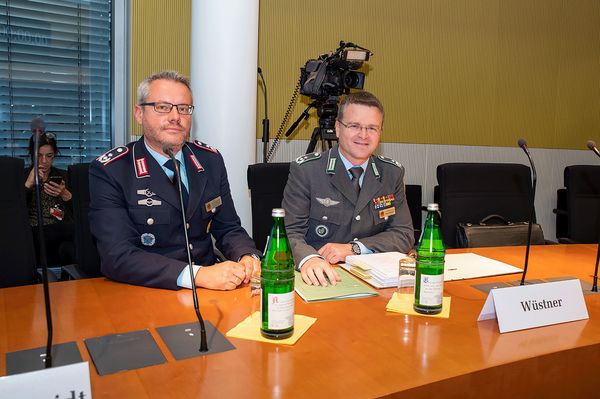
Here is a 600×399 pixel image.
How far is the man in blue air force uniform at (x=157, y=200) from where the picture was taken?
1.56 metres

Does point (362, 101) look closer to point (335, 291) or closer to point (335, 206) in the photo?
point (335, 206)

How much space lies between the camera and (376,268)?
1.62m

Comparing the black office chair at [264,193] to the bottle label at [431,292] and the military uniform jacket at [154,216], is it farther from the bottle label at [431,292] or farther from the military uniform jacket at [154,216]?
the bottle label at [431,292]

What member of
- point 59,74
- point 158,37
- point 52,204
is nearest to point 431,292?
point 52,204

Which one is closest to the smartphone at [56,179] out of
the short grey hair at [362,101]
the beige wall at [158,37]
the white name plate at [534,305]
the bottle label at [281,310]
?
the beige wall at [158,37]

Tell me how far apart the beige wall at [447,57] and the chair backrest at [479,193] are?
1.29m

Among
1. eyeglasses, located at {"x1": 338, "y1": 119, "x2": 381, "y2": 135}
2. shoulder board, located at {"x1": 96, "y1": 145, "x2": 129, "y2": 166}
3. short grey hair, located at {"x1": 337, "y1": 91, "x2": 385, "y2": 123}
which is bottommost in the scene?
shoulder board, located at {"x1": 96, "y1": 145, "x2": 129, "y2": 166}

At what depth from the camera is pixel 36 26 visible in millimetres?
3205

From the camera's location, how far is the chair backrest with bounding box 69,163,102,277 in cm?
189

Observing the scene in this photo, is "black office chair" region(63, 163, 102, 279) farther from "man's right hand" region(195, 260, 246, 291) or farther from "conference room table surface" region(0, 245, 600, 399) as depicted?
"man's right hand" region(195, 260, 246, 291)

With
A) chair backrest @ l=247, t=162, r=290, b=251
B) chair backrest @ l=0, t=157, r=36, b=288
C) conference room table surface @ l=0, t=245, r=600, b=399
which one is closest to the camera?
conference room table surface @ l=0, t=245, r=600, b=399

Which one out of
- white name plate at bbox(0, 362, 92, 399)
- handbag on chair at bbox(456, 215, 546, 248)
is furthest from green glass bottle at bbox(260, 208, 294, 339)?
handbag on chair at bbox(456, 215, 546, 248)

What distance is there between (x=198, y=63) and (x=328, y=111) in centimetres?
79

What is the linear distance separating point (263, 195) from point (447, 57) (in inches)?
99.5
